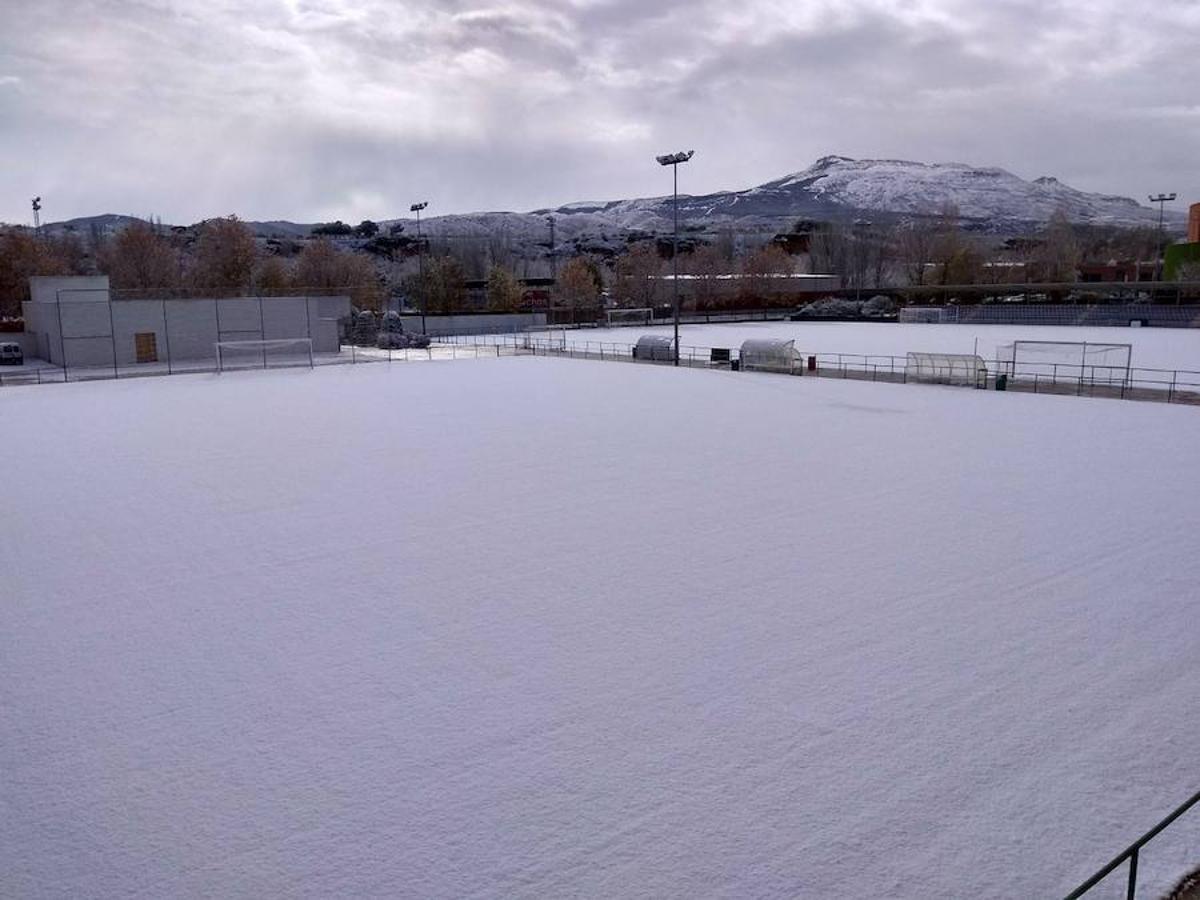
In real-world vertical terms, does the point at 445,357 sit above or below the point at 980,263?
below

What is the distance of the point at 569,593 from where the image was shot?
1276cm

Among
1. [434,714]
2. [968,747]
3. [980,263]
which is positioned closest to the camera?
[968,747]

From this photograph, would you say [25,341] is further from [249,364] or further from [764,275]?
[764,275]

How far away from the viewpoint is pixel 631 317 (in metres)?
102

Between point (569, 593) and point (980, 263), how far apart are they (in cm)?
13818

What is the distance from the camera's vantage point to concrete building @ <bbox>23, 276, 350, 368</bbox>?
52.1 m

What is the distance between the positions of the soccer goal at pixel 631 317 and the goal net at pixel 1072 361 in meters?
48.3

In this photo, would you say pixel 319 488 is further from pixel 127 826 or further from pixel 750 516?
pixel 127 826

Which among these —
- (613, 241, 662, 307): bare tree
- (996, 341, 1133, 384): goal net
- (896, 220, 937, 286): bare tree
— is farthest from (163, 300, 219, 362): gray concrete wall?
(896, 220, 937, 286): bare tree

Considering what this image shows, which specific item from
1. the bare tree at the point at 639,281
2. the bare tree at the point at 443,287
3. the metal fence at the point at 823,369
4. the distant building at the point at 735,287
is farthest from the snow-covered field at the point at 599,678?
the distant building at the point at 735,287

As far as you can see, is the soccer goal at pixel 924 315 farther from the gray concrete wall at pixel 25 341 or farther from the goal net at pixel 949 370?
the gray concrete wall at pixel 25 341

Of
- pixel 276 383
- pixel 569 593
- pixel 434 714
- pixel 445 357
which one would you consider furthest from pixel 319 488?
pixel 445 357

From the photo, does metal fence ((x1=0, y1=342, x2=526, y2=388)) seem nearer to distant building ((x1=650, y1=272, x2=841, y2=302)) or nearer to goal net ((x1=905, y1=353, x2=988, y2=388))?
goal net ((x1=905, y1=353, x2=988, y2=388))

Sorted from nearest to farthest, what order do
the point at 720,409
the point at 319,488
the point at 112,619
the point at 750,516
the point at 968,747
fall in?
the point at 968,747
the point at 112,619
the point at 750,516
the point at 319,488
the point at 720,409
